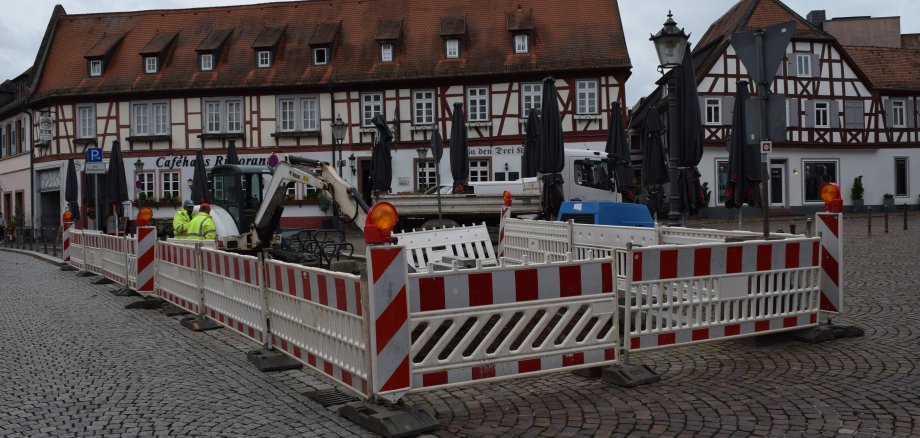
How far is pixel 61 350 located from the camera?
27.0 feet

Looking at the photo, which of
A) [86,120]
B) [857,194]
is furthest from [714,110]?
[86,120]

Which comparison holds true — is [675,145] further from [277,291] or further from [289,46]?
[289,46]

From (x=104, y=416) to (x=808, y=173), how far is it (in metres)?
38.2

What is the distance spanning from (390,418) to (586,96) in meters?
29.9

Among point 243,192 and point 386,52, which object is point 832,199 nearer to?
point 243,192

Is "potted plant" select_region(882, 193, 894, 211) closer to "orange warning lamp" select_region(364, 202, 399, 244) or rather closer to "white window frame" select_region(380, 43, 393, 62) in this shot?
"white window frame" select_region(380, 43, 393, 62)

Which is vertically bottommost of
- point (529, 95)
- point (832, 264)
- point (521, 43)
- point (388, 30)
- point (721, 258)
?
point (832, 264)

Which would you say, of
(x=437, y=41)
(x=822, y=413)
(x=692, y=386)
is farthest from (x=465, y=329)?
(x=437, y=41)

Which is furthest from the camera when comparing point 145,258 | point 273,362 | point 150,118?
point 150,118

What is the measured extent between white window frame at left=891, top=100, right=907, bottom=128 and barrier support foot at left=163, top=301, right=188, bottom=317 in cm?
3875

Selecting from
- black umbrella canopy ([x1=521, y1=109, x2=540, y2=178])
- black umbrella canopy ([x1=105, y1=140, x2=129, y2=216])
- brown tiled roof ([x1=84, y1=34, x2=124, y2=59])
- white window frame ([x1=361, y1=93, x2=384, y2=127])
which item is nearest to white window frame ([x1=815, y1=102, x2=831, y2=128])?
white window frame ([x1=361, y1=93, x2=384, y2=127])

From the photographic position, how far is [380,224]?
16.7 feet

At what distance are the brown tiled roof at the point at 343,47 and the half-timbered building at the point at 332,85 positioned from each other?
0.24 feet

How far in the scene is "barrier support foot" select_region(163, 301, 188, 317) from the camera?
36.0 feet
